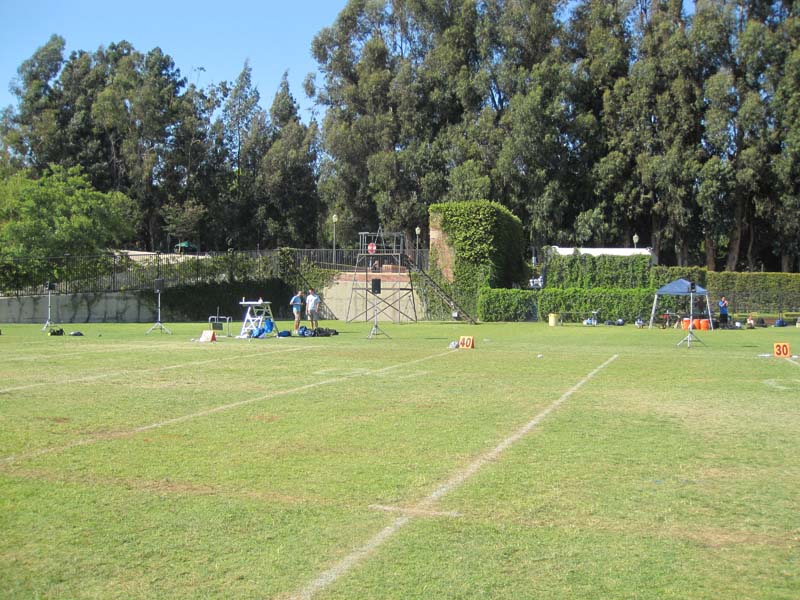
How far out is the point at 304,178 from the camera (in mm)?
68062

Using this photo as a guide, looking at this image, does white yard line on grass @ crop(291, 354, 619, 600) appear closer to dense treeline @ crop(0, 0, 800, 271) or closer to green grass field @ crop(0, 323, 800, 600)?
green grass field @ crop(0, 323, 800, 600)

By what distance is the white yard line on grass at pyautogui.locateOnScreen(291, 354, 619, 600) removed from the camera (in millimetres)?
4312

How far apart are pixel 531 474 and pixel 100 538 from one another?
3666 mm

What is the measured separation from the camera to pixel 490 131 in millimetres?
54875

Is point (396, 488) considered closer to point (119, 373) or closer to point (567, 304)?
point (119, 373)

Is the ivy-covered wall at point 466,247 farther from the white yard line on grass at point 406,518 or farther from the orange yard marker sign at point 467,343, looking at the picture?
the white yard line on grass at point 406,518

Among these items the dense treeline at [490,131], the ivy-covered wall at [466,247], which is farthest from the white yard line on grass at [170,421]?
the dense treeline at [490,131]

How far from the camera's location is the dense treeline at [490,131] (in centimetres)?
5150

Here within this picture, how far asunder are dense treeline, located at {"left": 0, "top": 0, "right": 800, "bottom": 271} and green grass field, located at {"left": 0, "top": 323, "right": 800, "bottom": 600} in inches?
1650

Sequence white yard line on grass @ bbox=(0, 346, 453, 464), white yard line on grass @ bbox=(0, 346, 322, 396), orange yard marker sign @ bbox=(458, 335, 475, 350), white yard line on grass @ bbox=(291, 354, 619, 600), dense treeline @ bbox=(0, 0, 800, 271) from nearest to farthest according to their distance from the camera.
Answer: white yard line on grass @ bbox=(291, 354, 619, 600)
white yard line on grass @ bbox=(0, 346, 453, 464)
white yard line on grass @ bbox=(0, 346, 322, 396)
orange yard marker sign @ bbox=(458, 335, 475, 350)
dense treeline @ bbox=(0, 0, 800, 271)

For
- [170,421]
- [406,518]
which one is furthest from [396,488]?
[170,421]

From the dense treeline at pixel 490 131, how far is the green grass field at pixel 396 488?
41.9 m

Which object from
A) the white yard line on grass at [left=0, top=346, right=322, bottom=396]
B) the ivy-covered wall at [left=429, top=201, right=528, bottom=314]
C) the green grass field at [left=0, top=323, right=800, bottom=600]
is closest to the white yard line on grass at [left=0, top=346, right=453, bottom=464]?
the green grass field at [left=0, top=323, right=800, bottom=600]

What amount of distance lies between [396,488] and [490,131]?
50973 millimetres
